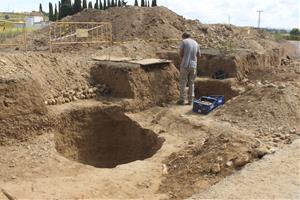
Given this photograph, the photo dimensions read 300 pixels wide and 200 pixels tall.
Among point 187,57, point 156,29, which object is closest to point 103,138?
point 187,57

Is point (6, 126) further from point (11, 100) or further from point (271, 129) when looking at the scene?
point (271, 129)

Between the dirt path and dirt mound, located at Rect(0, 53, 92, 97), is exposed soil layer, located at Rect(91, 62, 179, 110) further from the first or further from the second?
the dirt path

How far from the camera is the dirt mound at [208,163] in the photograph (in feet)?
22.7

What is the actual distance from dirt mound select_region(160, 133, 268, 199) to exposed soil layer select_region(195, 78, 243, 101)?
22.7ft

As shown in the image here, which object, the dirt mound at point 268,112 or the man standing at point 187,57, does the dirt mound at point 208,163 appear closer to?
the dirt mound at point 268,112

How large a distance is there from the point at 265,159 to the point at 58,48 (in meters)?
12.2

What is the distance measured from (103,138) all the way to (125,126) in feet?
2.30

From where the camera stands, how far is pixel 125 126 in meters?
11.3

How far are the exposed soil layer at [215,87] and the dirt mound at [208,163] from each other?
6.91 meters

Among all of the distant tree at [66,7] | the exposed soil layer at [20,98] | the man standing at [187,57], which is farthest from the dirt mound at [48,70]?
the distant tree at [66,7]

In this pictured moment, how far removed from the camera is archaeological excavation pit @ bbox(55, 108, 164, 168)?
410 inches

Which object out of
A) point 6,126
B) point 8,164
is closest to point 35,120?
point 6,126

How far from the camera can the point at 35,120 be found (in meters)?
9.44

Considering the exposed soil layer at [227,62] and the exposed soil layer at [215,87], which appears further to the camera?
the exposed soil layer at [227,62]
